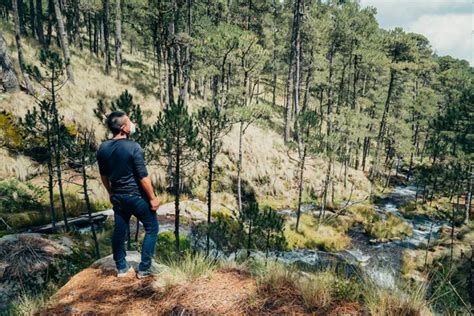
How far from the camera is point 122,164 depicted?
4.04m

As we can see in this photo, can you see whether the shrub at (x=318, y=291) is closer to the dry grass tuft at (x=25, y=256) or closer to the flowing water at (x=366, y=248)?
the dry grass tuft at (x=25, y=256)

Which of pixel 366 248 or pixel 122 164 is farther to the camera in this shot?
pixel 366 248

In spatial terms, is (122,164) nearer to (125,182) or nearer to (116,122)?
(125,182)

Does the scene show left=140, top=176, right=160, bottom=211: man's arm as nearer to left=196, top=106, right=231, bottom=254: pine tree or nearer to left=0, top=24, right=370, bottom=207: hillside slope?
left=196, top=106, right=231, bottom=254: pine tree

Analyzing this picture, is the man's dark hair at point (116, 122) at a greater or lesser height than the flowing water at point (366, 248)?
greater

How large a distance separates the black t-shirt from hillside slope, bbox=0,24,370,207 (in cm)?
1198

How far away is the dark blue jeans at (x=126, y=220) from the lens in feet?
13.6

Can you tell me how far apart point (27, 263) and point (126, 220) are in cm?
547

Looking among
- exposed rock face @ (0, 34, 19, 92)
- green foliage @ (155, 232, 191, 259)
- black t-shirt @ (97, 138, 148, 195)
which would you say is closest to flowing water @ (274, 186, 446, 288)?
green foliage @ (155, 232, 191, 259)

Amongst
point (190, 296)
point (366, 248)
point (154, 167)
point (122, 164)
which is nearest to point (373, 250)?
point (366, 248)

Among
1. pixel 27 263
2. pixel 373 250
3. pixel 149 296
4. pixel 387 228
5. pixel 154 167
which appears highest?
pixel 149 296

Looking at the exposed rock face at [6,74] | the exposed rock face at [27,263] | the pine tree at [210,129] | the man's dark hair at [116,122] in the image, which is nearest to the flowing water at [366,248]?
the pine tree at [210,129]

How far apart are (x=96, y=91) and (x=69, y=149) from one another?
38.5 feet

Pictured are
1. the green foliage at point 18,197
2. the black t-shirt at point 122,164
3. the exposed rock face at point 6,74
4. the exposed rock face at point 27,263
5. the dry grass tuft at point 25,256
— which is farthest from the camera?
the exposed rock face at point 6,74
